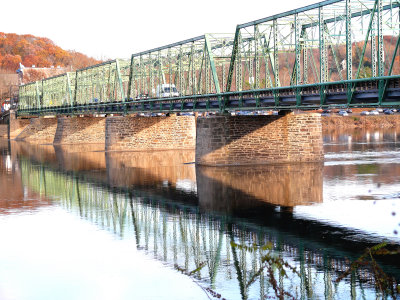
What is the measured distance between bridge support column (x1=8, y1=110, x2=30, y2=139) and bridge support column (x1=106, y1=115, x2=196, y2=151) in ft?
189

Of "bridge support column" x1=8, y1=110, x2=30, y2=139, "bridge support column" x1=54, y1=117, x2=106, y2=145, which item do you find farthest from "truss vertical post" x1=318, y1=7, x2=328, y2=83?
"bridge support column" x1=8, y1=110, x2=30, y2=139

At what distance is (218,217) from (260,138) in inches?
649

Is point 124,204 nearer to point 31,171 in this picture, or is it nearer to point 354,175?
point 354,175

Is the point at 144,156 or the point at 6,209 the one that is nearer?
the point at 6,209

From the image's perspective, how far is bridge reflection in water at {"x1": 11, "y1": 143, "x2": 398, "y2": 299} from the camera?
17.0 metres

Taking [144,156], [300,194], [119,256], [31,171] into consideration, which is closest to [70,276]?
[119,256]

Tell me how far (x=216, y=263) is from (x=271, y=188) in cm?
1422

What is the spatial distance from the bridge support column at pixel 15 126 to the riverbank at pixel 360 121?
50761 mm

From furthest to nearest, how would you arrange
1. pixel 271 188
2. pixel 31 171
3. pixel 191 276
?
pixel 31 171 < pixel 271 188 < pixel 191 276

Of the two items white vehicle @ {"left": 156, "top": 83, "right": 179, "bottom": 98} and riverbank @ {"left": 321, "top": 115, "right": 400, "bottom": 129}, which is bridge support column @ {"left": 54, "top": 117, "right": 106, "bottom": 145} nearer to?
white vehicle @ {"left": 156, "top": 83, "right": 179, "bottom": 98}

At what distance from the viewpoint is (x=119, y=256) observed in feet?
65.9

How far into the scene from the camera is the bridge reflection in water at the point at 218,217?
669 inches

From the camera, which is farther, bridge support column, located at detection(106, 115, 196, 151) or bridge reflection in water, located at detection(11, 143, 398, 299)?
bridge support column, located at detection(106, 115, 196, 151)

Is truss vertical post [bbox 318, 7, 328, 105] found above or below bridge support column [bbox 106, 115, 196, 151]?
above
